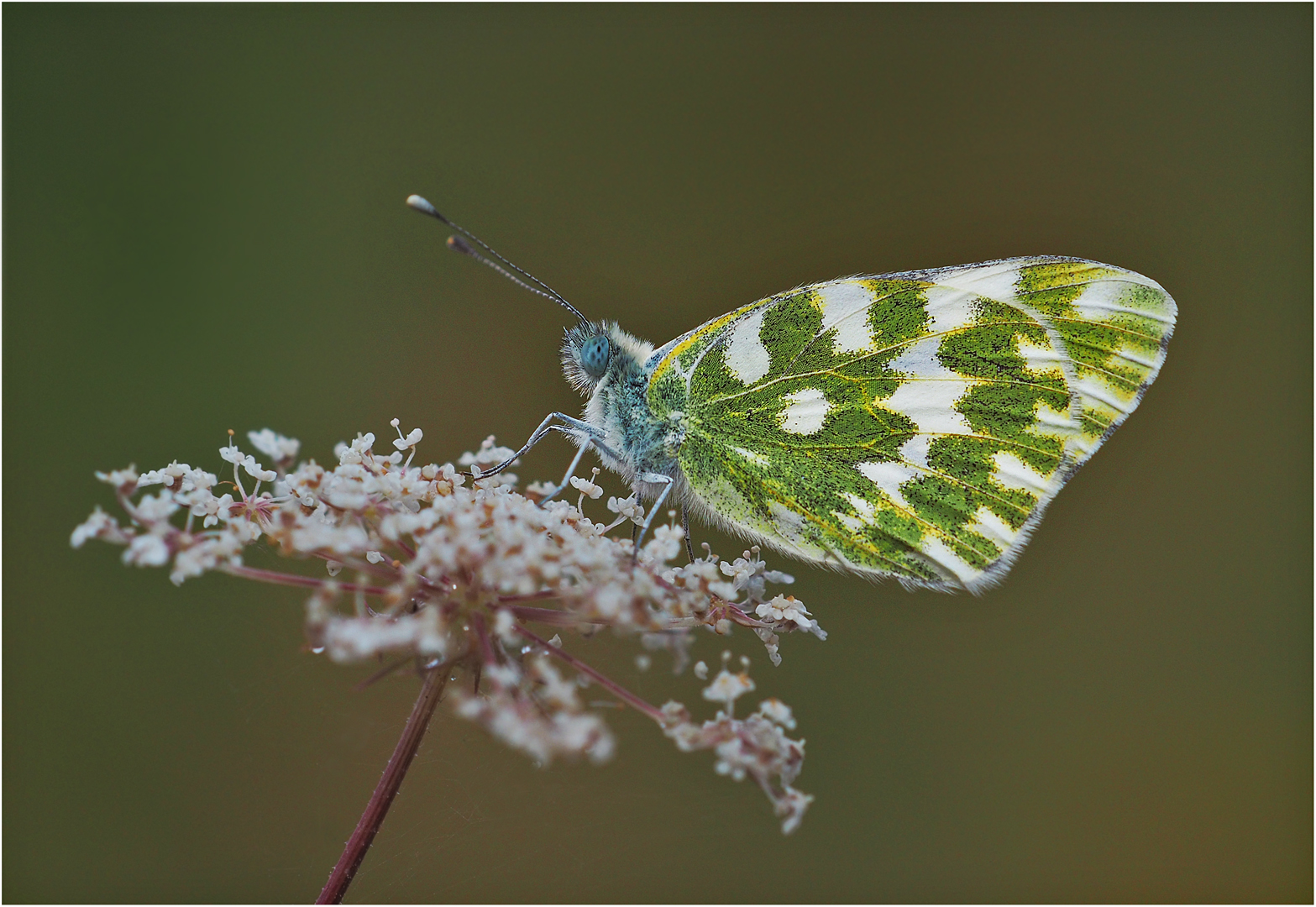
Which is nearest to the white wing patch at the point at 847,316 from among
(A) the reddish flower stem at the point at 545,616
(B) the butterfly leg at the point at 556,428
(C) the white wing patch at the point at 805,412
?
(C) the white wing patch at the point at 805,412

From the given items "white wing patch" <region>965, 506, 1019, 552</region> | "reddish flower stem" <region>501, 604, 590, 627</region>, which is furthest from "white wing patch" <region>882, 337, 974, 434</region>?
"reddish flower stem" <region>501, 604, 590, 627</region>

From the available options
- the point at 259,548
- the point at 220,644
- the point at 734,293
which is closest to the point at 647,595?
the point at 259,548

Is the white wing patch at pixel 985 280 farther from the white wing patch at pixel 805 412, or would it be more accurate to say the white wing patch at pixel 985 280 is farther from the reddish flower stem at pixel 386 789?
the reddish flower stem at pixel 386 789

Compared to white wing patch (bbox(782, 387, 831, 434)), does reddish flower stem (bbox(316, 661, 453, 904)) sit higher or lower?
lower

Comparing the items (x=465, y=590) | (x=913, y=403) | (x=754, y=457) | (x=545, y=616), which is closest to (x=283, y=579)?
(x=465, y=590)

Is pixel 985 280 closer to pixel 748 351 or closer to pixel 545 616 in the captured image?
pixel 748 351

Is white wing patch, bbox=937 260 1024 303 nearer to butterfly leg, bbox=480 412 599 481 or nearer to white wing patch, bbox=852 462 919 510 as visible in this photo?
white wing patch, bbox=852 462 919 510
